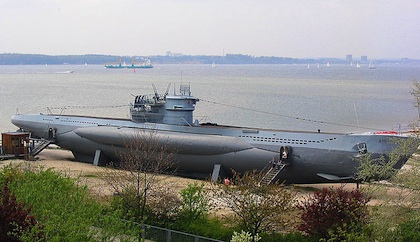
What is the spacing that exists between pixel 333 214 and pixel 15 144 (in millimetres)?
31705

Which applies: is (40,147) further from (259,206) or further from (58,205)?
(58,205)

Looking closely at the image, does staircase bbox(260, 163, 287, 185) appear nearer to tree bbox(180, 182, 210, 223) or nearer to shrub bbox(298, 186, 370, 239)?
tree bbox(180, 182, 210, 223)

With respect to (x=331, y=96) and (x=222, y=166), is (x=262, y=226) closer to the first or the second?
(x=222, y=166)

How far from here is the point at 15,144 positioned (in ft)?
152

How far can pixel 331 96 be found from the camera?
14112cm

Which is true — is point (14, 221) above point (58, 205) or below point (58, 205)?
below

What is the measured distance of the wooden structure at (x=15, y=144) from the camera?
4609 cm

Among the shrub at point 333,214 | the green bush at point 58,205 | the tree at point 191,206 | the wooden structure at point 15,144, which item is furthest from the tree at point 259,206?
the wooden structure at point 15,144

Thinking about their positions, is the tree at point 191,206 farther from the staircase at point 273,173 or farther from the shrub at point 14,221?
the staircase at point 273,173

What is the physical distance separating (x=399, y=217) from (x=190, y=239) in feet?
Answer: 24.8

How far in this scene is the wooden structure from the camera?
4609 cm

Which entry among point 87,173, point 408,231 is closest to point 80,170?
point 87,173

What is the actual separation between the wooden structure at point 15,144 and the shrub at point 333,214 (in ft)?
100

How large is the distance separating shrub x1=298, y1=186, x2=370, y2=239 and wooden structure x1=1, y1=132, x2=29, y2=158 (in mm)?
30482
